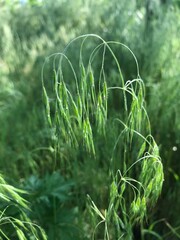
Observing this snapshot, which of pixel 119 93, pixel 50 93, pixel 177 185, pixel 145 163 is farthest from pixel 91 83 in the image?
pixel 50 93

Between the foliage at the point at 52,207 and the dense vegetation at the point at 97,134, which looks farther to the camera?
the foliage at the point at 52,207

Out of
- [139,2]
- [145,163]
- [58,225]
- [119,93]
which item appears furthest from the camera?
[139,2]

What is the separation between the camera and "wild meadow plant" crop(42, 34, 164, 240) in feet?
3.36

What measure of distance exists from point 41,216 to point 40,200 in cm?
6

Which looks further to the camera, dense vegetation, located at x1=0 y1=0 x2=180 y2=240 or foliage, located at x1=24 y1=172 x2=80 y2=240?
foliage, located at x1=24 y1=172 x2=80 y2=240

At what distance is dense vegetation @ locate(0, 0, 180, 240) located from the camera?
41.5 inches

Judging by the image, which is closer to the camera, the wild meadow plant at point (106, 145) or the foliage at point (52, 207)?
the wild meadow plant at point (106, 145)

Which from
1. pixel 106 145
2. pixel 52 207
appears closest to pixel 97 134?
pixel 106 145

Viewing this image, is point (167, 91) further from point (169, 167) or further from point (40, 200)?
point (40, 200)

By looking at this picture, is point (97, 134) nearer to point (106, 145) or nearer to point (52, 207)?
point (106, 145)

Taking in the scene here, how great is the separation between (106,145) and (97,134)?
0.22 m

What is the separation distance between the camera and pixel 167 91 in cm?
209

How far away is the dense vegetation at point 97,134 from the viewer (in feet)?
3.46

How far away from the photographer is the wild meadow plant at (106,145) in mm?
1023
